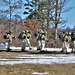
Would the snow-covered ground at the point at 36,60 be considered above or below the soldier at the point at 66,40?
below

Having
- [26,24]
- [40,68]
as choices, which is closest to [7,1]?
[26,24]

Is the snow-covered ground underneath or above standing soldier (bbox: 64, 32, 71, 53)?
underneath

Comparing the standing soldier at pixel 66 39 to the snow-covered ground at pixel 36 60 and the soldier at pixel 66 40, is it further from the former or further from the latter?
the snow-covered ground at pixel 36 60

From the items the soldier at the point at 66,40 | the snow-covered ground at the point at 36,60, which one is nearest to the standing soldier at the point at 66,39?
the soldier at the point at 66,40

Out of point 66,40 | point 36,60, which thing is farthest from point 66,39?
point 36,60

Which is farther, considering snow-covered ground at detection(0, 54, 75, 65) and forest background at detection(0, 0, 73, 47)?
forest background at detection(0, 0, 73, 47)

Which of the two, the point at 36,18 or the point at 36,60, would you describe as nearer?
the point at 36,60

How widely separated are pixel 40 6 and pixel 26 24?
3.71 metres

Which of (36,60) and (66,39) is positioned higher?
(66,39)

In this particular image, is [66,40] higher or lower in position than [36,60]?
higher

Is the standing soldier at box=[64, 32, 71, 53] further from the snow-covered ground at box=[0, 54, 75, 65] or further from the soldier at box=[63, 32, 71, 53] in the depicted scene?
the snow-covered ground at box=[0, 54, 75, 65]

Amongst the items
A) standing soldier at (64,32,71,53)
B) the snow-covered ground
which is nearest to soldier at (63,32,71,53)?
standing soldier at (64,32,71,53)

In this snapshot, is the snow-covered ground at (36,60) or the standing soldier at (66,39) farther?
the standing soldier at (66,39)

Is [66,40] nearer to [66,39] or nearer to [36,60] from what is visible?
[66,39]
